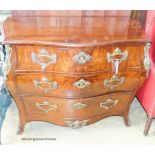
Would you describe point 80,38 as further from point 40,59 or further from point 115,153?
point 115,153

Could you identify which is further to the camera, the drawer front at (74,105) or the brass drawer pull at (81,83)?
the drawer front at (74,105)

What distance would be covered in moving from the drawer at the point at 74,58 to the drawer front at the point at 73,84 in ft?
0.20

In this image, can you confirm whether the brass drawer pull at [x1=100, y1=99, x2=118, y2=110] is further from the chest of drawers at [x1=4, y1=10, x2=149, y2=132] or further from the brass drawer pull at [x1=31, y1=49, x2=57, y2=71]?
the brass drawer pull at [x1=31, y1=49, x2=57, y2=71]

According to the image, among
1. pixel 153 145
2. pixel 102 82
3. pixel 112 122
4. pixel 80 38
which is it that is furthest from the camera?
pixel 112 122

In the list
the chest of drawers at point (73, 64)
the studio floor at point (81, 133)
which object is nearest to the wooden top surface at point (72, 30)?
the chest of drawers at point (73, 64)

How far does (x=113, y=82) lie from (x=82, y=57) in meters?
0.30

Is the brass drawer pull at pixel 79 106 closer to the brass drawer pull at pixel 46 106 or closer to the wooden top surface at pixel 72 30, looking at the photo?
the brass drawer pull at pixel 46 106

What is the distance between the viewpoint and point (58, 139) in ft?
6.38

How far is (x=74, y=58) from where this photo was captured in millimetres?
1500

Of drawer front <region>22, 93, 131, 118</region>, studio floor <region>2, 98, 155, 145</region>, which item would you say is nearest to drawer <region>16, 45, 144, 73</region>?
drawer front <region>22, 93, 131, 118</region>

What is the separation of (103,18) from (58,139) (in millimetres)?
919

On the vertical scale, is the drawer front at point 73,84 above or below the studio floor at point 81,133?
above

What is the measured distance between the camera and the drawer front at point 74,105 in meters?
1.73

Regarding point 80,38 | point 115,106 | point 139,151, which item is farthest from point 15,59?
point 139,151
